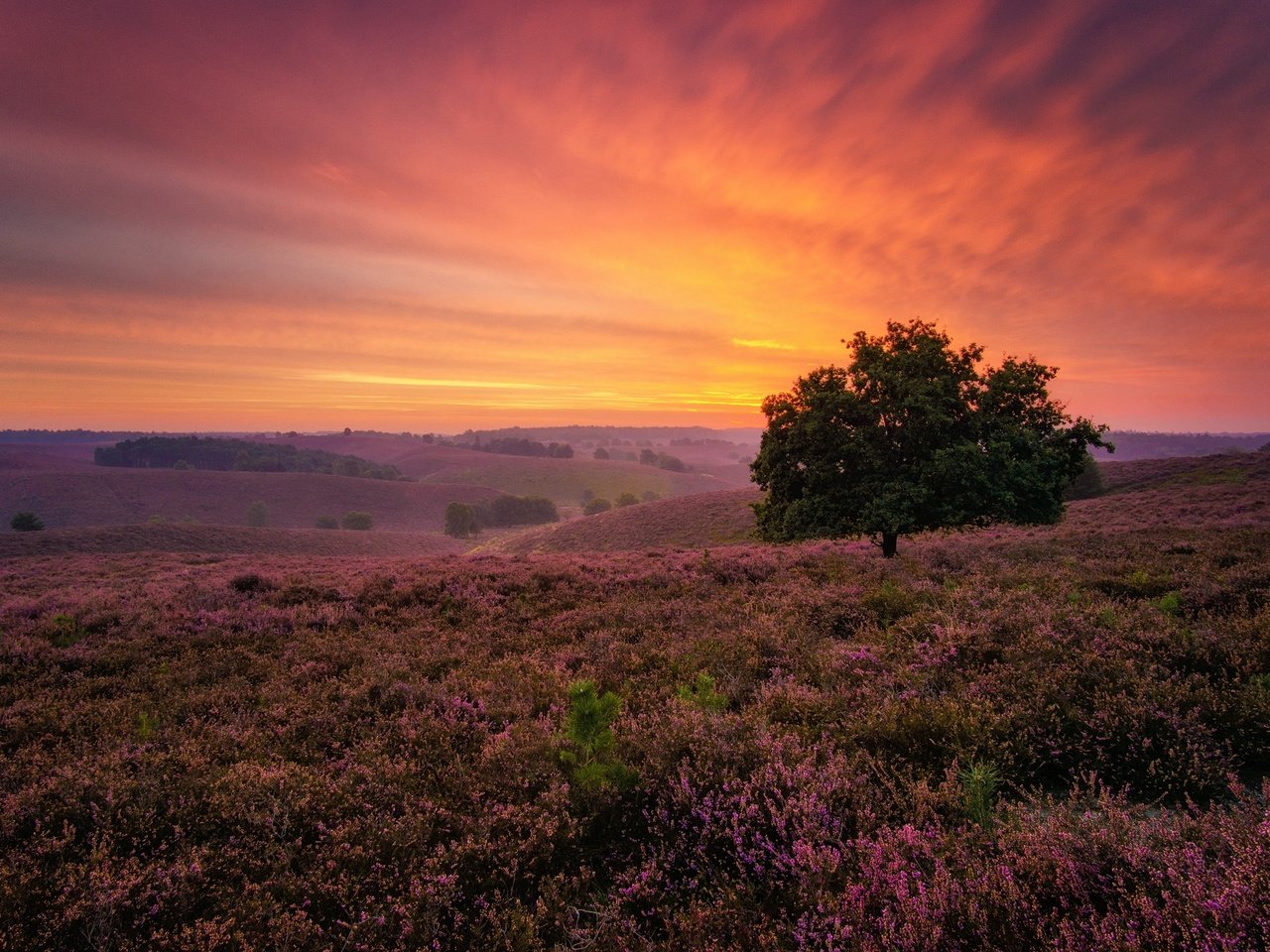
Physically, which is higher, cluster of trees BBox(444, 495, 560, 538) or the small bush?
the small bush

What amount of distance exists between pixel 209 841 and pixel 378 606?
313 inches

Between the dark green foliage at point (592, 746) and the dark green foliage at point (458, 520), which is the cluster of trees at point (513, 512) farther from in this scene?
the dark green foliage at point (592, 746)

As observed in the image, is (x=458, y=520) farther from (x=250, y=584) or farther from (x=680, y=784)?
(x=680, y=784)

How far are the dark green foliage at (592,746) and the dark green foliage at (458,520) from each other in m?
103

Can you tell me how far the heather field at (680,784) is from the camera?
297cm

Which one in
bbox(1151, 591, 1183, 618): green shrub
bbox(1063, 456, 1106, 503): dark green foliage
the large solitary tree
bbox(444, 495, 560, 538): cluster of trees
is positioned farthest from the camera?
bbox(444, 495, 560, 538): cluster of trees

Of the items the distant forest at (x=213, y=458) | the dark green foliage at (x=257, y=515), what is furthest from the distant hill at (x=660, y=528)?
the distant forest at (x=213, y=458)

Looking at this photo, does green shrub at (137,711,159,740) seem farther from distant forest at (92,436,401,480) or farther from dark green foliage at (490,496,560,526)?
distant forest at (92,436,401,480)

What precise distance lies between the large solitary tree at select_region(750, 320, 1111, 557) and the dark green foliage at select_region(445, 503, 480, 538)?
94029 millimetres

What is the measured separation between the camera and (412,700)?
22.3 ft

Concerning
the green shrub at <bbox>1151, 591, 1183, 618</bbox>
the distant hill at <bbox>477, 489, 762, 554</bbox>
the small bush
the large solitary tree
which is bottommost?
the distant hill at <bbox>477, 489, 762, 554</bbox>

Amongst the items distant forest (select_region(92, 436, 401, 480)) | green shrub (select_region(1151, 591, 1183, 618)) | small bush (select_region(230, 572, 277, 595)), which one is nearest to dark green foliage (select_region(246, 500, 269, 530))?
distant forest (select_region(92, 436, 401, 480))

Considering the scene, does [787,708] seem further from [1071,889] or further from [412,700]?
[412,700]

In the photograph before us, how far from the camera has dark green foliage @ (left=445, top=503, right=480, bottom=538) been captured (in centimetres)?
10244
